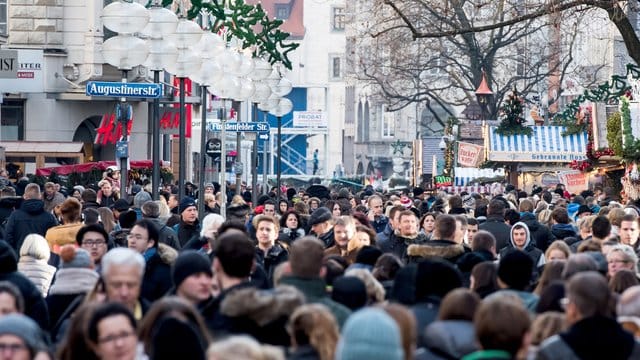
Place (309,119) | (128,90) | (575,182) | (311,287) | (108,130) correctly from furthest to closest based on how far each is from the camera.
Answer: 1. (309,119)
2. (108,130)
3. (575,182)
4. (128,90)
5. (311,287)

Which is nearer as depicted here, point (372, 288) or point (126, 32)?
point (372, 288)

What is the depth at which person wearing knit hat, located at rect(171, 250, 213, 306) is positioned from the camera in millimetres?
10070

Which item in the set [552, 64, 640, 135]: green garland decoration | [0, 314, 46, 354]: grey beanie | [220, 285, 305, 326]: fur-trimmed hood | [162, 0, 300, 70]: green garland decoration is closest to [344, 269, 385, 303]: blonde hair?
[220, 285, 305, 326]: fur-trimmed hood

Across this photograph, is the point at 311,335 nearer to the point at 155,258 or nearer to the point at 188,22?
the point at 155,258

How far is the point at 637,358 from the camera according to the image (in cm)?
893

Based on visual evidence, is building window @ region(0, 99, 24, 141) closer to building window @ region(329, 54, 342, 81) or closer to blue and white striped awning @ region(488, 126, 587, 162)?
blue and white striped awning @ region(488, 126, 587, 162)

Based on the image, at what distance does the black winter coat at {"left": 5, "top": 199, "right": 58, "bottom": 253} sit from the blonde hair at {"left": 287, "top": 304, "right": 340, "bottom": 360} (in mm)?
10642

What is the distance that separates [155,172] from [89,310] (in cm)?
1502

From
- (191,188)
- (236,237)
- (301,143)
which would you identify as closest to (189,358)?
(236,237)

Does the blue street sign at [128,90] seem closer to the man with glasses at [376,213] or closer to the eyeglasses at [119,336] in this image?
the man with glasses at [376,213]

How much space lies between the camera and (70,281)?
39.0 ft

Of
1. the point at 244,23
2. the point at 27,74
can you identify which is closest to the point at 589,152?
the point at 244,23

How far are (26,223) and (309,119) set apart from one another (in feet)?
315

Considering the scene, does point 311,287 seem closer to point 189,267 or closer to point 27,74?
point 189,267
